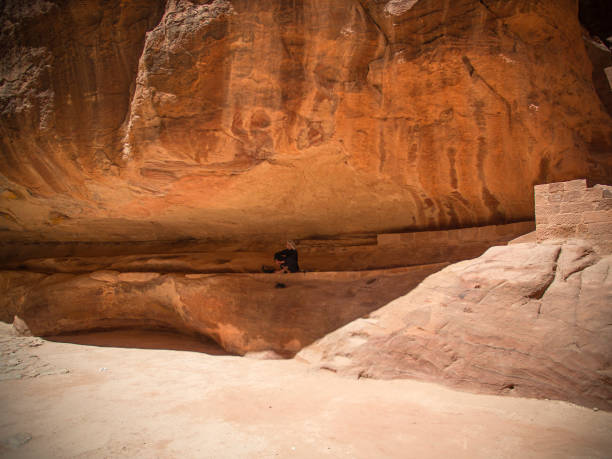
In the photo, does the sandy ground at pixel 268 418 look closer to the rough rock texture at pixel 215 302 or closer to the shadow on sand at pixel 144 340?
the rough rock texture at pixel 215 302

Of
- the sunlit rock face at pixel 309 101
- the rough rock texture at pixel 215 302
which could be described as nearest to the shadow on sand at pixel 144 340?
the rough rock texture at pixel 215 302

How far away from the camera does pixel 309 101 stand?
17.4 ft

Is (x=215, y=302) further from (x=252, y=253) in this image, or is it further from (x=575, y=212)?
(x=575, y=212)

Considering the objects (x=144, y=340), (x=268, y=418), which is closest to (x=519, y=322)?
(x=268, y=418)

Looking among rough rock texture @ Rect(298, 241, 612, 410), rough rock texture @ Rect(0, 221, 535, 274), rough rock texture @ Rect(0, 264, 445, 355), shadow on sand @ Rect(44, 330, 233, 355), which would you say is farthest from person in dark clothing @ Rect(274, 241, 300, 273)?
rough rock texture @ Rect(298, 241, 612, 410)

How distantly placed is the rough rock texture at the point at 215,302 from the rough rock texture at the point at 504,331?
18.2 inches

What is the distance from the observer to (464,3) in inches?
192

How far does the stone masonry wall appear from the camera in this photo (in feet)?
13.2

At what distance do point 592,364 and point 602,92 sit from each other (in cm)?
549

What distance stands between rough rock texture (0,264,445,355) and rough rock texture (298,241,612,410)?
1.52ft

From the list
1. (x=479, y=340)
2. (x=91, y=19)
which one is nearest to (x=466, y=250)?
(x=479, y=340)

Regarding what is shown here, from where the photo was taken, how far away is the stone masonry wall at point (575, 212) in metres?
4.02

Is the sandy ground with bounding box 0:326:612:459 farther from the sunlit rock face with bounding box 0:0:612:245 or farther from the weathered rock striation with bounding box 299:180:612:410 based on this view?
the sunlit rock face with bounding box 0:0:612:245

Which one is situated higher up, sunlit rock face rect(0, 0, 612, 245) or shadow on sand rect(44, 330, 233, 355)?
sunlit rock face rect(0, 0, 612, 245)
